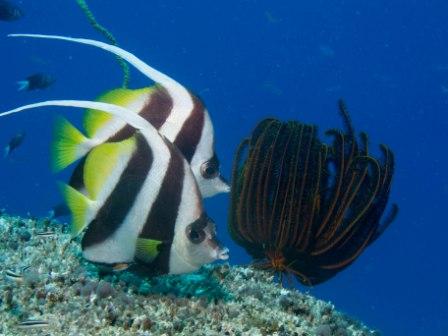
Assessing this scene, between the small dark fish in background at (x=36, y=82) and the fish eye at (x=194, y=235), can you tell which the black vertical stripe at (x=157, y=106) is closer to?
the fish eye at (x=194, y=235)

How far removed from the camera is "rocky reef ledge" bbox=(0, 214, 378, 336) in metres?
2.96

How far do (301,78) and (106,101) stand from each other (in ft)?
282

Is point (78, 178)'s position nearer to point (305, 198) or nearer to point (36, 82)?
point (305, 198)

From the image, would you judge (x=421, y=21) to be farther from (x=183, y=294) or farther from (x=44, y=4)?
(x=183, y=294)

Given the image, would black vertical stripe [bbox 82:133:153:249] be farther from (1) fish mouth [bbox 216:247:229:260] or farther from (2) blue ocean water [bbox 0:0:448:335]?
(2) blue ocean water [bbox 0:0:448:335]

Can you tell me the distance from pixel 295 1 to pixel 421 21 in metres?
Answer: 23.6

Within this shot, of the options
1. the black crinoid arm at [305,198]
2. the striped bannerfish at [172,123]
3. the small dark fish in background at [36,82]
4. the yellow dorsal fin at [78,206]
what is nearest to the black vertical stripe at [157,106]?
the striped bannerfish at [172,123]

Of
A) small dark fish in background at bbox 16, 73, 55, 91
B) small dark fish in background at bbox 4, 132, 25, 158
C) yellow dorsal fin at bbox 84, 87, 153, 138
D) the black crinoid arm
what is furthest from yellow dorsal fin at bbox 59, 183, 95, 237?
small dark fish in background at bbox 4, 132, 25, 158

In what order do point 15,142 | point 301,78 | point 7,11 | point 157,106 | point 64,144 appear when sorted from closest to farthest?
point 64,144
point 157,106
point 7,11
point 15,142
point 301,78

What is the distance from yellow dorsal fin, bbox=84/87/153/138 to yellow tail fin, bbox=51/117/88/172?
15 cm

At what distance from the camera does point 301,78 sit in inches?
3396

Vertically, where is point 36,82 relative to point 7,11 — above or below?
below

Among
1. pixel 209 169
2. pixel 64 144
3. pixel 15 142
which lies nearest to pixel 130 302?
pixel 209 169

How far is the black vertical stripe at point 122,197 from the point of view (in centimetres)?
259
